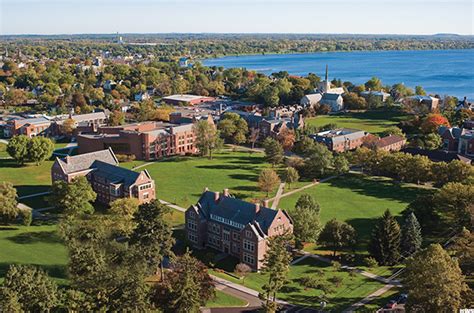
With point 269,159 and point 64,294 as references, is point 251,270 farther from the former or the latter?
point 269,159

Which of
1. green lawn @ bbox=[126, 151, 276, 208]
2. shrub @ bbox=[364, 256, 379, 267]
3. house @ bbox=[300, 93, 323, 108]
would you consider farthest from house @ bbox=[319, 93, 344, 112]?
shrub @ bbox=[364, 256, 379, 267]

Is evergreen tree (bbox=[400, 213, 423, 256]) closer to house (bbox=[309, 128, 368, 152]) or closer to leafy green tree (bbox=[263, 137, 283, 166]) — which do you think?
leafy green tree (bbox=[263, 137, 283, 166])

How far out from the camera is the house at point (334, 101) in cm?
13650

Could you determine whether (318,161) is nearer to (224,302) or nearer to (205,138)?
(205,138)

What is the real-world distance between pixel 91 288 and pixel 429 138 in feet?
241

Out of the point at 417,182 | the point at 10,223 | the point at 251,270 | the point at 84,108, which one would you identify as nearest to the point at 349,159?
the point at 417,182

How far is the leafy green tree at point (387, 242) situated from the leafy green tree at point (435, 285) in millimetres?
10169

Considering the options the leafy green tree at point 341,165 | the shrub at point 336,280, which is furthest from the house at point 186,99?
the shrub at point 336,280

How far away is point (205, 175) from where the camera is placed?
77.6 metres

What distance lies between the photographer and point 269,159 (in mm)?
80625

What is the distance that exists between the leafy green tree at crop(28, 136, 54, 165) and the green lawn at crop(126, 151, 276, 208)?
13127mm

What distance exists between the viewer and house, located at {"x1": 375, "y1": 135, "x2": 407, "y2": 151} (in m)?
88.1

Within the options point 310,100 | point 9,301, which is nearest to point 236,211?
point 9,301

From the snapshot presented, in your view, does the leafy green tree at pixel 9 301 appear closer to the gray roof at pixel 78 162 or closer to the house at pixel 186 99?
the gray roof at pixel 78 162
